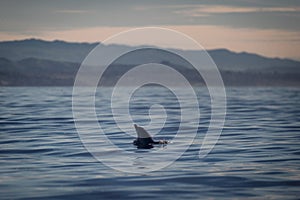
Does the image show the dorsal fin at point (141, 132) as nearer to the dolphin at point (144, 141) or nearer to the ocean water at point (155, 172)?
the dolphin at point (144, 141)

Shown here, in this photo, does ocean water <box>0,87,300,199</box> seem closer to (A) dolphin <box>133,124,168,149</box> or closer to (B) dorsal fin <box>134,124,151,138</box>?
(A) dolphin <box>133,124,168,149</box>

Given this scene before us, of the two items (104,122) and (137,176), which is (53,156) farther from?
(104,122)

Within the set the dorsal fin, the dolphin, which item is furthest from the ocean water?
the dorsal fin

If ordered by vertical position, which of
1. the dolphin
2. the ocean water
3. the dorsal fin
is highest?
the dorsal fin

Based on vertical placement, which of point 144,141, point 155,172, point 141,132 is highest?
point 141,132

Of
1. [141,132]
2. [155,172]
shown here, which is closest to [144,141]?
[141,132]

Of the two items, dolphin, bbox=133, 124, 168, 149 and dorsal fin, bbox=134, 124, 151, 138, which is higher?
dorsal fin, bbox=134, 124, 151, 138

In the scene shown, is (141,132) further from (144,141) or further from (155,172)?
(155,172)

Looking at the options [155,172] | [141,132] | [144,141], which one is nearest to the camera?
[155,172]

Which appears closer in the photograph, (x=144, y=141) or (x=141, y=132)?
(x=141, y=132)

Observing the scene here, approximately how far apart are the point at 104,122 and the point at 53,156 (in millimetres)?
18887

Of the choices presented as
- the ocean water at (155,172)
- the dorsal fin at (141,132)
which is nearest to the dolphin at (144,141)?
the dorsal fin at (141,132)

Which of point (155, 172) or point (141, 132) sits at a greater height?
point (141, 132)

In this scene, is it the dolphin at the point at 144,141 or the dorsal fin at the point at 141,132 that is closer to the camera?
the dorsal fin at the point at 141,132
